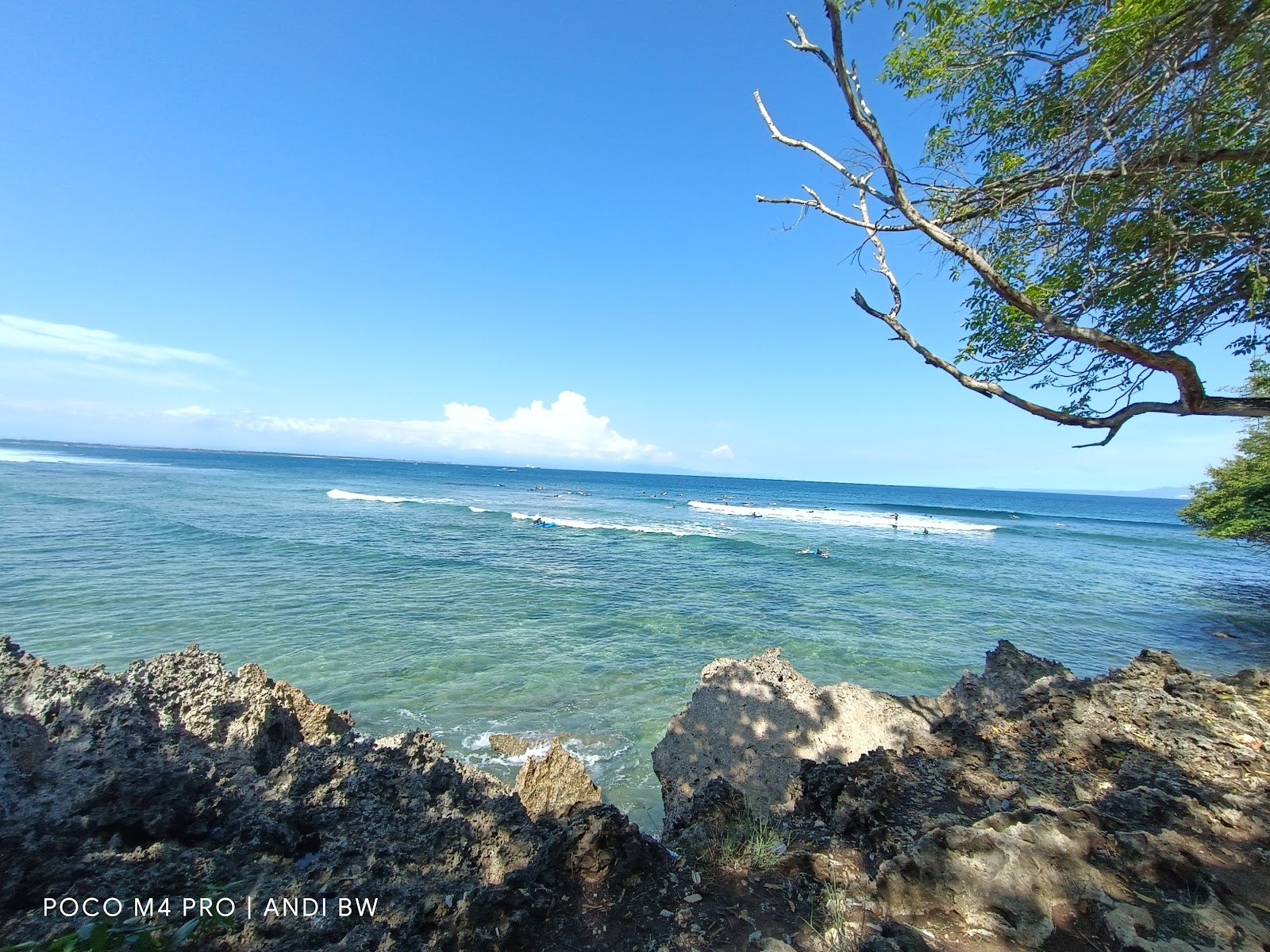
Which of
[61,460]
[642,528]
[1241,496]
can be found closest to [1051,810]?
[1241,496]

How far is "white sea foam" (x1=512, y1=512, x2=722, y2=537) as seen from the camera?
1371 inches

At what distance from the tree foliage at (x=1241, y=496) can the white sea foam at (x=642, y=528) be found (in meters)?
22.4

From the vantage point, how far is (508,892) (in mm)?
3168

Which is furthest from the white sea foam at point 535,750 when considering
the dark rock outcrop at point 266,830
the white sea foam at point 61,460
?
the white sea foam at point 61,460

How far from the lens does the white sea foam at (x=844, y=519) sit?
46.2 metres

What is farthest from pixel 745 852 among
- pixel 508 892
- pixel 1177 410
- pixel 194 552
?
pixel 194 552

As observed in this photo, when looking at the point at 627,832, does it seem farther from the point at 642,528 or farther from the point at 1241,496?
the point at 642,528

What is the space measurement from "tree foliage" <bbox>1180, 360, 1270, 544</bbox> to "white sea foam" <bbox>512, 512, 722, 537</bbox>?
22433 millimetres

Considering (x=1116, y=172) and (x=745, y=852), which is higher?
(x=1116, y=172)

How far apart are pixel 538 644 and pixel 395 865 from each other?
874 centimetres

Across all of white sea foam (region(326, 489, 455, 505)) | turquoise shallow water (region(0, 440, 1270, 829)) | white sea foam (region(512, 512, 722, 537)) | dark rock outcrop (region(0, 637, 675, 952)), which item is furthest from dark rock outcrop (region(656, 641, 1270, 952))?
white sea foam (region(326, 489, 455, 505))

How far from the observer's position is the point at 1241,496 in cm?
1995

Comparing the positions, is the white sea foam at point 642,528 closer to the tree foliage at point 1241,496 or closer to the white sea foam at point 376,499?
the white sea foam at point 376,499

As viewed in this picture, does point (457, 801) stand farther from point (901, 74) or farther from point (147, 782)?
point (901, 74)
